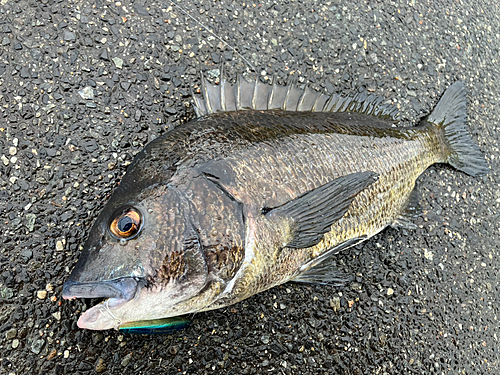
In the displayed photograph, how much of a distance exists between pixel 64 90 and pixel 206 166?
3.76 feet

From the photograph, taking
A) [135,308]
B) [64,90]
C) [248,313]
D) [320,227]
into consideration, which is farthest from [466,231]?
[64,90]

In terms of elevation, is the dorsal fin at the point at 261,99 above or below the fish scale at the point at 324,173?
above

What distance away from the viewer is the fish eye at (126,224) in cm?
134

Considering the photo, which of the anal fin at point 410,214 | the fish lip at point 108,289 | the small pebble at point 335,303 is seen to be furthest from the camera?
the anal fin at point 410,214

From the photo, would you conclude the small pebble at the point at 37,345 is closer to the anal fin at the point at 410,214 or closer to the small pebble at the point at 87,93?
the small pebble at the point at 87,93

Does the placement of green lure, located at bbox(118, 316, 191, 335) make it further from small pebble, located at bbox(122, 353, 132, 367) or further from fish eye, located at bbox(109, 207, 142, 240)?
fish eye, located at bbox(109, 207, 142, 240)

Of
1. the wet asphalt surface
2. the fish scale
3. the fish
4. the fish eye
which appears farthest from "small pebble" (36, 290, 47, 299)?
the fish scale

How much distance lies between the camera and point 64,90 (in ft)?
6.40

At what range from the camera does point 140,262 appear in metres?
1.31

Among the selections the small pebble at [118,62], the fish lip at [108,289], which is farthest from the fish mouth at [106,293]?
the small pebble at [118,62]

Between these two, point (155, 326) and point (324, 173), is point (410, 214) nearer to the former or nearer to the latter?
A: point (324, 173)

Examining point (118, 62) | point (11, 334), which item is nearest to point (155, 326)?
point (11, 334)

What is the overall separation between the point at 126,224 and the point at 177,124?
0.92 m

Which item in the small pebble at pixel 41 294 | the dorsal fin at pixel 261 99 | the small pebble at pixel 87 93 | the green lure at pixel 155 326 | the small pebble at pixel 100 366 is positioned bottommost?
the small pebble at pixel 100 366
